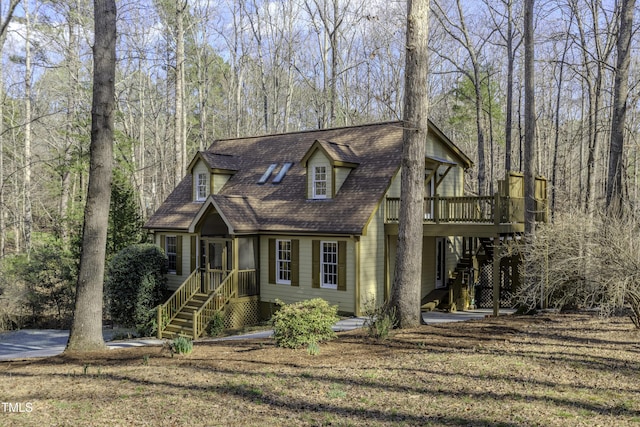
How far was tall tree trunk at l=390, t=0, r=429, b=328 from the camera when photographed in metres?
11.9

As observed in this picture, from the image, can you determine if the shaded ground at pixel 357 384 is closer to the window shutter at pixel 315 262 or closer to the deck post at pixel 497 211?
the deck post at pixel 497 211

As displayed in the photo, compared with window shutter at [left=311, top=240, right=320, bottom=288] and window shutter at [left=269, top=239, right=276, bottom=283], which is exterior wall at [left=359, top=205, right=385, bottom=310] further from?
window shutter at [left=269, top=239, right=276, bottom=283]

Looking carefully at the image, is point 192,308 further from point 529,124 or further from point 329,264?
point 529,124

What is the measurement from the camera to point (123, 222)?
73.9 feet

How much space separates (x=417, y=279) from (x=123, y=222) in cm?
1502

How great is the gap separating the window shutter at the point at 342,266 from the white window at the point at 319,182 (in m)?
2.41

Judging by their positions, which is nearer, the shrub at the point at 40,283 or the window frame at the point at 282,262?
the window frame at the point at 282,262

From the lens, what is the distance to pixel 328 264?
1789 cm

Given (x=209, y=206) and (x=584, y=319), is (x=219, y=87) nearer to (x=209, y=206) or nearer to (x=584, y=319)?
(x=209, y=206)

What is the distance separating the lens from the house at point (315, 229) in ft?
56.6

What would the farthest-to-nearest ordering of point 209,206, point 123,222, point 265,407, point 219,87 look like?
1. point 219,87
2. point 123,222
3. point 209,206
4. point 265,407

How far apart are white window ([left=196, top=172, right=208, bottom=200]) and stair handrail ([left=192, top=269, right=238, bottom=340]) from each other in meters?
5.22

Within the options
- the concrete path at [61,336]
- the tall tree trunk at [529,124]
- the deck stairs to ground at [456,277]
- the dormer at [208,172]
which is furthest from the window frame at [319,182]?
the tall tree trunk at [529,124]

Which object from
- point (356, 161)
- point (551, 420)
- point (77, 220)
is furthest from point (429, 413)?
point (77, 220)
